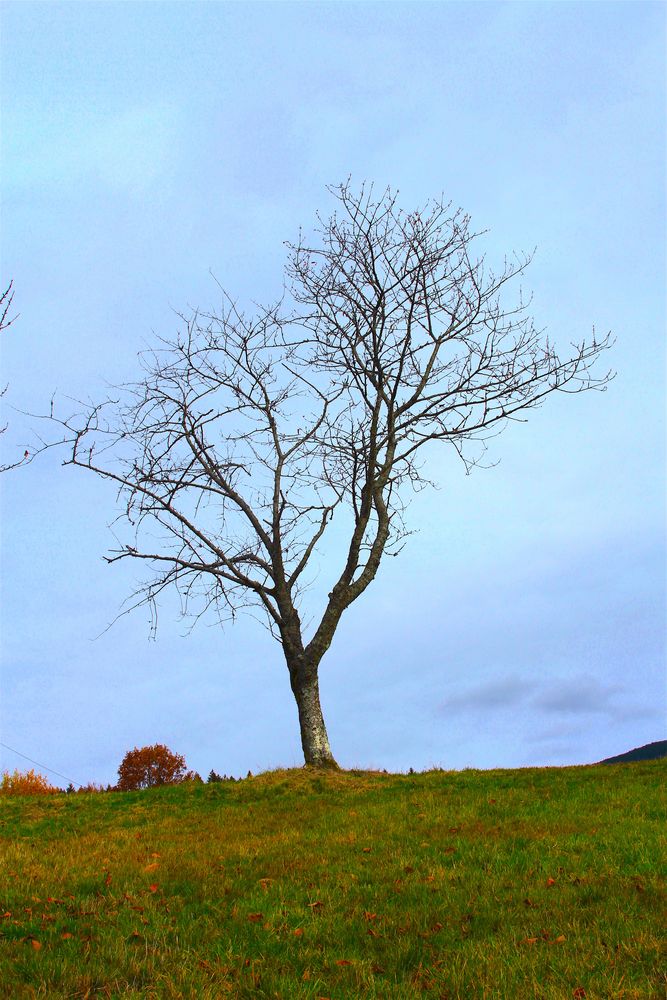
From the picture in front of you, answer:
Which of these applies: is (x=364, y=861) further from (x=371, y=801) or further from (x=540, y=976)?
(x=371, y=801)

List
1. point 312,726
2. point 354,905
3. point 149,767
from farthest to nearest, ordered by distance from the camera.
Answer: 1. point 149,767
2. point 312,726
3. point 354,905

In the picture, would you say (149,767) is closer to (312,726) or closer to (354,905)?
(312,726)

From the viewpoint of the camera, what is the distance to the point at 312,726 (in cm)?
1972

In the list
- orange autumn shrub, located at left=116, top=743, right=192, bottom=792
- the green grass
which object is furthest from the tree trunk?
orange autumn shrub, located at left=116, top=743, right=192, bottom=792

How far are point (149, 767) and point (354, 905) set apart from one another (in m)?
29.3

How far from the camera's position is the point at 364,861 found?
9914mm

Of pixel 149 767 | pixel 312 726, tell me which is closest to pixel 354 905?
pixel 312 726

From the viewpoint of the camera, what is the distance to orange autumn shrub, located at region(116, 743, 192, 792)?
34375 mm

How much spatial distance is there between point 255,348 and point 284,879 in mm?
15722

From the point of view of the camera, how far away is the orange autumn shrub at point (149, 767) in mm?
34375

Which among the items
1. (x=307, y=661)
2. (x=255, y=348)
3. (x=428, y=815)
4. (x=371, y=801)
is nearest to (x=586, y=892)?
(x=428, y=815)

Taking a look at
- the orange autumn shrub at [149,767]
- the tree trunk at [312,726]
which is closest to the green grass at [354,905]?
the tree trunk at [312,726]

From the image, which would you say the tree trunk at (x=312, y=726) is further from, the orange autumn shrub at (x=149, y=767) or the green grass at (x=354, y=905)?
the orange autumn shrub at (x=149, y=767)

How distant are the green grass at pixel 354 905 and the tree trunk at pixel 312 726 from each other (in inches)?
194
